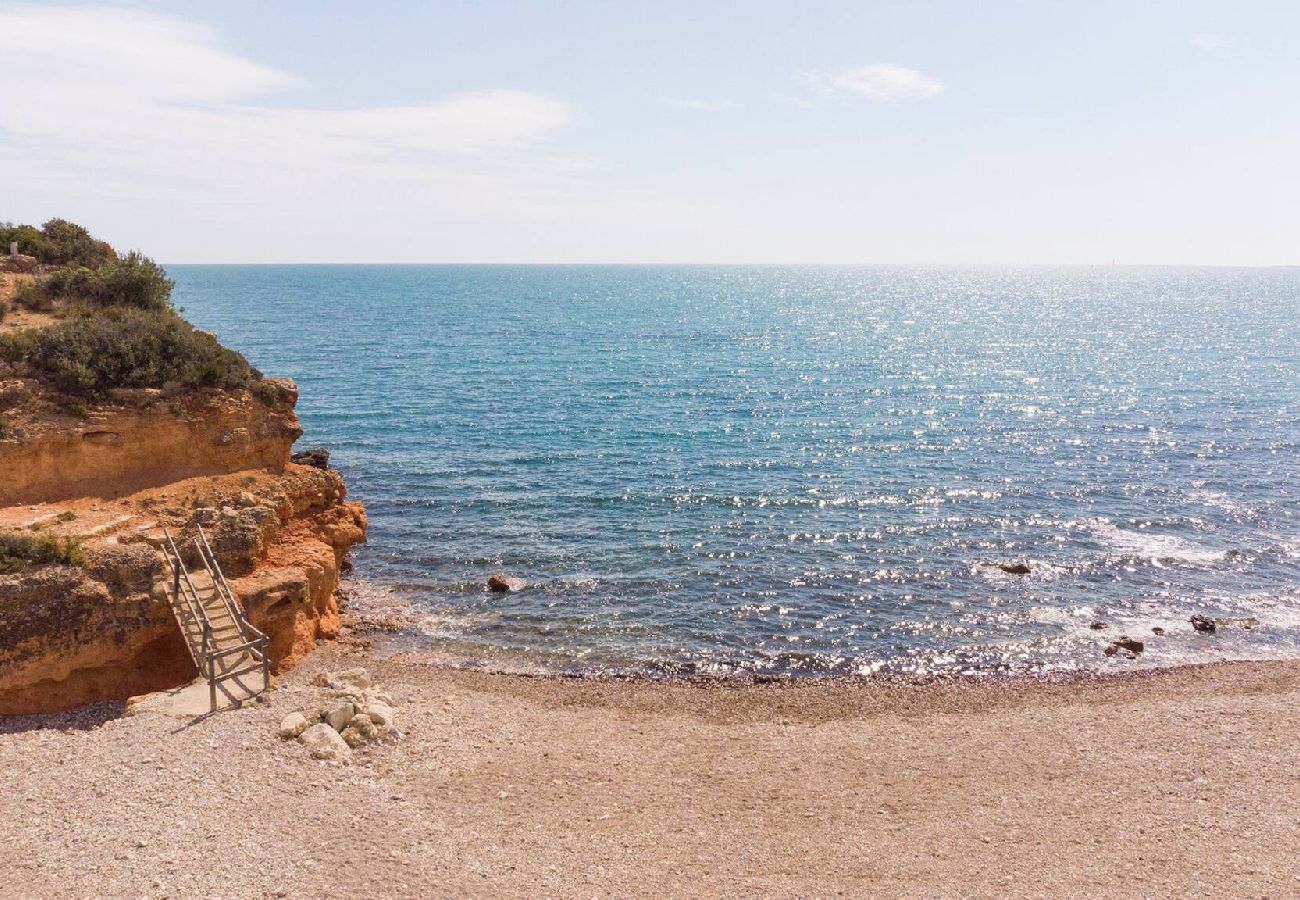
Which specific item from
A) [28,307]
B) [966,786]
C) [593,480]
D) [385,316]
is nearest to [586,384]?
[593,480]

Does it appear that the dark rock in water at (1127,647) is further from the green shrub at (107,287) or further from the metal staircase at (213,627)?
the green shrub at (107,287)

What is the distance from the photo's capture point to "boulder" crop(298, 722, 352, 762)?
1898 centimetres

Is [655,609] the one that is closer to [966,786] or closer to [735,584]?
[735,584]

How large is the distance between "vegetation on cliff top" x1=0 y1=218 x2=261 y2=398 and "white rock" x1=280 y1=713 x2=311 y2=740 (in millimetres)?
12308

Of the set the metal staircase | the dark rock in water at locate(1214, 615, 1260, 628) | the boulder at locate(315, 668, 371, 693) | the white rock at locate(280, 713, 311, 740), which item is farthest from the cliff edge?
the dark rock in water at locate(1214, 615, 1260, 628)

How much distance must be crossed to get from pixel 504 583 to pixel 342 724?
12.5m

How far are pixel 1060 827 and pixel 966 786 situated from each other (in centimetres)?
233

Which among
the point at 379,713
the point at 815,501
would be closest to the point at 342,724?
the point at 379,713

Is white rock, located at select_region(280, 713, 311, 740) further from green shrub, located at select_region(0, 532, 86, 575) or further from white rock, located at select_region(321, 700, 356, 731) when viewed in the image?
green shrub, located at select_region(0, 532, 86, 575)

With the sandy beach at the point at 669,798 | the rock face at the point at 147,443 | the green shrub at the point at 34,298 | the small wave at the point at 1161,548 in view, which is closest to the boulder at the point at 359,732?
the sandy beach at the point at 669,798

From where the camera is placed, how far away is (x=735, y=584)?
33.4 meters

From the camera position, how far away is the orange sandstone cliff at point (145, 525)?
827 inches

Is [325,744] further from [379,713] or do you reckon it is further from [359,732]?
[379,713]

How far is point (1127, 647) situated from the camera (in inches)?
1142
